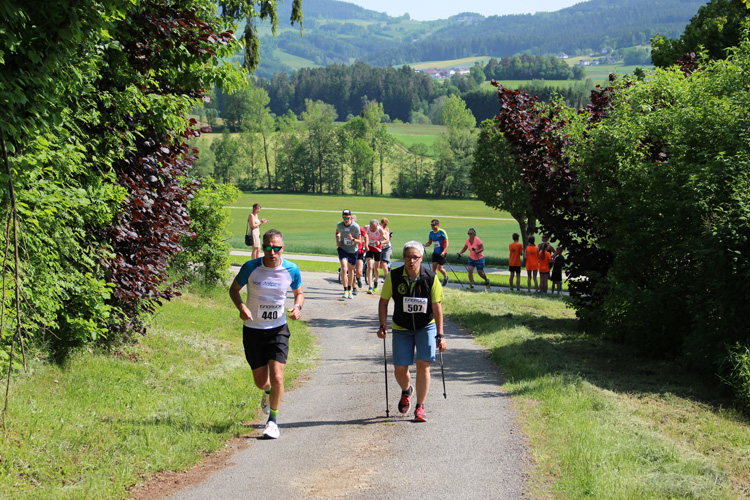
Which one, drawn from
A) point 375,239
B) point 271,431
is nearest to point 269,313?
point 271,431

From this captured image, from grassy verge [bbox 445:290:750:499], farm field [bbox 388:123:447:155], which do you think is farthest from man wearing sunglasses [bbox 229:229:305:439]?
farm field [bbox 388:123:447:155]

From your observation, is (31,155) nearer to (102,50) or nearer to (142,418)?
(102,50)

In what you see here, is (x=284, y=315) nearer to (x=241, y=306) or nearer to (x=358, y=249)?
(x=241, y=306)

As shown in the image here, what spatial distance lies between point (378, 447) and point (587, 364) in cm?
564

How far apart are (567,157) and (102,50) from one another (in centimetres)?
950

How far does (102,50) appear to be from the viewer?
7.60 m

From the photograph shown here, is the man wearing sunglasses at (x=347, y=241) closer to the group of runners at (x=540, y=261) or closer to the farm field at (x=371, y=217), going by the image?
the group of runners at (x=540, y=261)

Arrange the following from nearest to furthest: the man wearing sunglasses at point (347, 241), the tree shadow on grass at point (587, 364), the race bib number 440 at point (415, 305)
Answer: the race bib number 440 at point (415, 305)
the tree shadow on grass at point (587, 364)
the man wearing sunglasses at point (347, 241)

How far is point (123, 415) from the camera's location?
24.0 feet

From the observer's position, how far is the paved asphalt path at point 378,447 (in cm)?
552

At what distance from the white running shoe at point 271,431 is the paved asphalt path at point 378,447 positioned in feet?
0.26

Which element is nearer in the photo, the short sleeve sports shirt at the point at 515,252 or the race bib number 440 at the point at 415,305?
the race bib number 440 at the point at 415,305

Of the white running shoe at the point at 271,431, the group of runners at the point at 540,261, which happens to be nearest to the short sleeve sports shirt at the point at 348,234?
the group of runners at the point at 540,261

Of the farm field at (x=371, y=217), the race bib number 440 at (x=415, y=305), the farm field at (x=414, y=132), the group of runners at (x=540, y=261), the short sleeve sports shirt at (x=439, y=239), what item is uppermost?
the farm field at (x=414, y=132)
